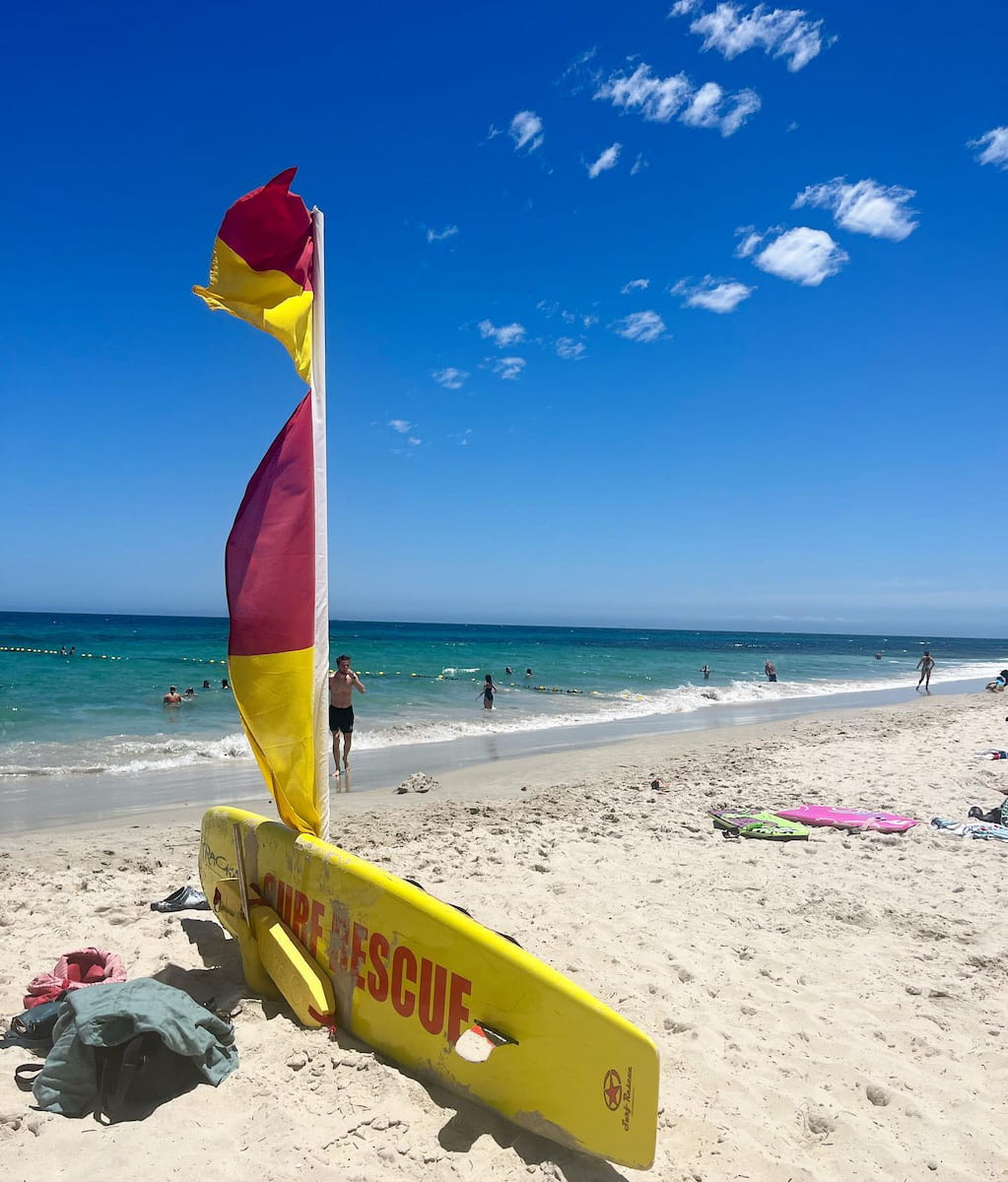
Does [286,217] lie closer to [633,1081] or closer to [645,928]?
[633,1081]

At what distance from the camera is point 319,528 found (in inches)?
148

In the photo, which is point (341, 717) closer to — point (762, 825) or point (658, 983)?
point (762, 825)

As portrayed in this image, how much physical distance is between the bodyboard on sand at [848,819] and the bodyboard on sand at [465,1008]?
5.16 m

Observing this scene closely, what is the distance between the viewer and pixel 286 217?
3.76m

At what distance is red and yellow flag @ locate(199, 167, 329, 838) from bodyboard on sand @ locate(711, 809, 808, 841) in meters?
4.63

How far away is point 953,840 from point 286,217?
7.11 meters

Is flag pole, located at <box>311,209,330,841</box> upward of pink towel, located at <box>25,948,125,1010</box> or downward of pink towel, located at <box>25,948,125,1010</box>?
upward

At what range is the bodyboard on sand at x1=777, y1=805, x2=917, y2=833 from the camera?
6926mm

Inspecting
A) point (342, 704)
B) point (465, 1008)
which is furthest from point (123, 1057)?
point (342, 704)

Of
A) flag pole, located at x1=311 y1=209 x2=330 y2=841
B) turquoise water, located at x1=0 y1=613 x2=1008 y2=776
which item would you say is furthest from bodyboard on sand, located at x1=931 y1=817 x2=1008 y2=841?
turquoise water, located at x1=0 y1=613 x2=1008 y2=776

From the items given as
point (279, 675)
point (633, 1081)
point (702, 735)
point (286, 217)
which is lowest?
point (702, 735)

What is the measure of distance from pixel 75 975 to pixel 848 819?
6.50 meters

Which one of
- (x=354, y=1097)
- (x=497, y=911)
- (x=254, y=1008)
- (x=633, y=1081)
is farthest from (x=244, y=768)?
(x=633, y=1081)

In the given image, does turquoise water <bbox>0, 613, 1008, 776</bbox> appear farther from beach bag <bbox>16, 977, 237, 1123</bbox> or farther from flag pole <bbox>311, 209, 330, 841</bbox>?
beach bag <bbox>16, 977, 237, 1123</bbox>
